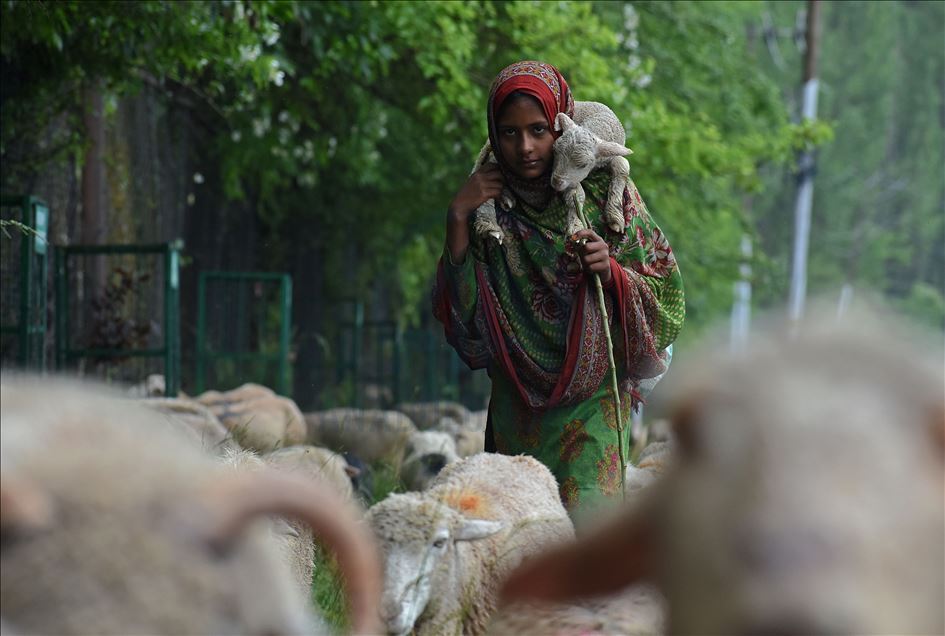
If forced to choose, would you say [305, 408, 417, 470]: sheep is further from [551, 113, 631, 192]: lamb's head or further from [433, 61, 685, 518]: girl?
[551, 113, 631, 192]: lamb's head

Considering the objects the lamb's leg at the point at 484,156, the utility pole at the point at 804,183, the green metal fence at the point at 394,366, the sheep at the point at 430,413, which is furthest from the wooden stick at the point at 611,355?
the utility pole at the point at 804,183

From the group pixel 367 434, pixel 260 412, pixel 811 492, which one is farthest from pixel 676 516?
pixel 367 434

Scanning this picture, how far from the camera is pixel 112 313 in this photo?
11.3 metres

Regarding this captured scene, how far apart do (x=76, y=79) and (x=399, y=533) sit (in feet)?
26.3

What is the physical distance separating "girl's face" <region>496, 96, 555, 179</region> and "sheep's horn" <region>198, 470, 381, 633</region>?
3241 millimetres

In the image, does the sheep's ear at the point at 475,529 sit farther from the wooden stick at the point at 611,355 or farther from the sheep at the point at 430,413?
the sheep at the point at 430,413

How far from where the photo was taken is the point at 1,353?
9.21 metres

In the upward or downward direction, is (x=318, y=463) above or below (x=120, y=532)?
below

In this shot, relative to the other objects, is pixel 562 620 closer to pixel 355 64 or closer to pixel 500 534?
pixel 500 534

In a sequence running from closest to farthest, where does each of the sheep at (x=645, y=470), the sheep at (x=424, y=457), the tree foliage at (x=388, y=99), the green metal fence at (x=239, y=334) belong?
the sheep at (x=645, y=470)
the sheep at (x=424, y=457)
the tree foliage at (x=388, y=99)
the green metal fence at (x=239, y=334)

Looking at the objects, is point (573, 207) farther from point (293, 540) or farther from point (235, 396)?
point (235, 396)

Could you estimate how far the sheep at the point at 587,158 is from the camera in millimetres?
4551

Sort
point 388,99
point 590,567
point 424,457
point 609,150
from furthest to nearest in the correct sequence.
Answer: point 388,99, point 424,457, point 609,150, point 590,567

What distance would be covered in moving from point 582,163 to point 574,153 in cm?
4
